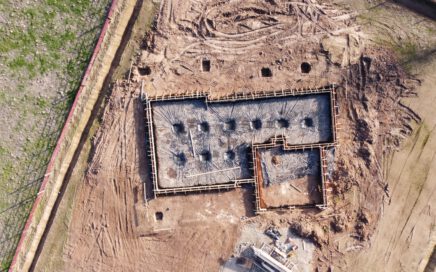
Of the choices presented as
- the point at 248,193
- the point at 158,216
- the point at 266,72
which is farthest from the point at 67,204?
the point at 266,72

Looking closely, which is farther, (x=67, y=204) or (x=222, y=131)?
(x=67, y=204)

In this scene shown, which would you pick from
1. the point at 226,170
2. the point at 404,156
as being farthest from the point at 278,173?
the point at 404,156

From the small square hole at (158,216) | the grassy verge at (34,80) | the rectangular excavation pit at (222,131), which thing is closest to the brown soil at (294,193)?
the rectangular excavation pit at (222,131)

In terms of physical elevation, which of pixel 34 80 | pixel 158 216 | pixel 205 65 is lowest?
pixel 158 216

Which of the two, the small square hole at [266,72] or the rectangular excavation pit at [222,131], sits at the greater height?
the small square hole at [266,72]

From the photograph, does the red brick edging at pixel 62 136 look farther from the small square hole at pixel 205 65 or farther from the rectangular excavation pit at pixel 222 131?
the small square hole at pixel 205 65

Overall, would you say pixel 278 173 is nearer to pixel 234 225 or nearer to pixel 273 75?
pixel 234 225

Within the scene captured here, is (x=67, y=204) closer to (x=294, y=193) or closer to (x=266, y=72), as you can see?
(x=294, y=193)
